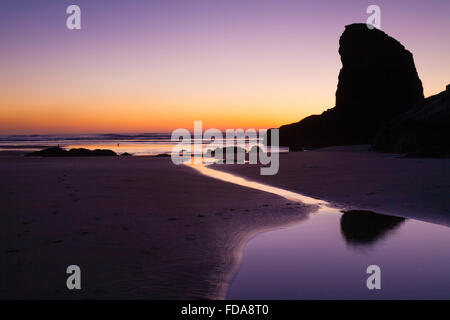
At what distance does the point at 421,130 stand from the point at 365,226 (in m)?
30.2

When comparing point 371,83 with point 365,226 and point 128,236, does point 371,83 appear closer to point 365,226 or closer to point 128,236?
point 365,226

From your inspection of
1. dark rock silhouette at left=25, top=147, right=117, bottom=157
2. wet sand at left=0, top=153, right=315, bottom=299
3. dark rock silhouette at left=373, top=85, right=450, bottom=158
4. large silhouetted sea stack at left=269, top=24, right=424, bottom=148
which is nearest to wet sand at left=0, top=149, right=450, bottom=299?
wet sand at left=0, top=153, right=315, bottom=299

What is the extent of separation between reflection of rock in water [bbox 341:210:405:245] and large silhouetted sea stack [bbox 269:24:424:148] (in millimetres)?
61635

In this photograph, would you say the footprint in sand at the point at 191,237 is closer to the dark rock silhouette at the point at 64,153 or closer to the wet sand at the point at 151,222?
the wet sand at the point at 151,222

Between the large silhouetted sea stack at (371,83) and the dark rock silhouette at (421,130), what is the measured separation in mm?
28110

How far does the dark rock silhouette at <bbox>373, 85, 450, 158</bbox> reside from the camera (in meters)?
34.3

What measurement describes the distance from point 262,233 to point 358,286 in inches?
130

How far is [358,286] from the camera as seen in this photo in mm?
5633

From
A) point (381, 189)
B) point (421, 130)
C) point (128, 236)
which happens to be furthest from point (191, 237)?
point (421, 130)

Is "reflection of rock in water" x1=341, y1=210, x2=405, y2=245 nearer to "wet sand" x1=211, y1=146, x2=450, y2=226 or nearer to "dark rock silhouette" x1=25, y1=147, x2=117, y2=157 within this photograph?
"wet sand" x1=211, y1=146, x2=450, y2=226

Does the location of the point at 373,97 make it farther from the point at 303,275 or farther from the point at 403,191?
the point at 303,275

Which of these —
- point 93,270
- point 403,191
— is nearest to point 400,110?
point 403,191

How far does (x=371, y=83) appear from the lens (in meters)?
71.0

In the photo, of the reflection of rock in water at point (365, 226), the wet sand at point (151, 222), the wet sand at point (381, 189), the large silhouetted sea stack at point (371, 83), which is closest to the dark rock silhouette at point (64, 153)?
the wet sand at point (151, 222)
